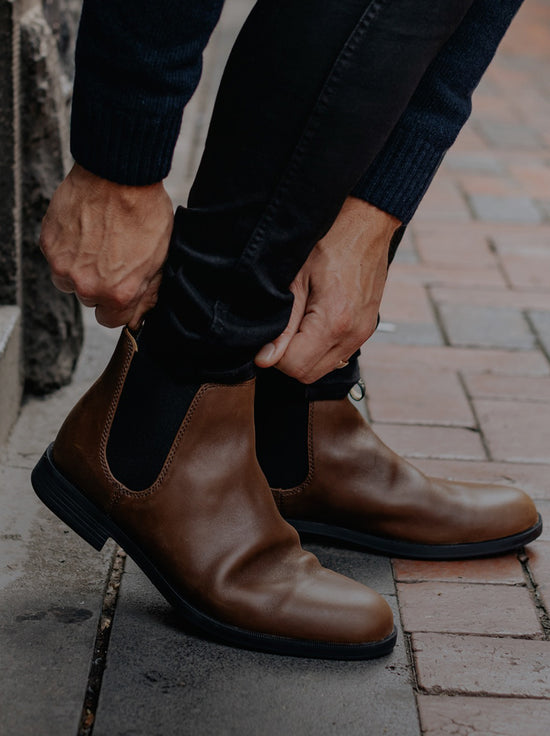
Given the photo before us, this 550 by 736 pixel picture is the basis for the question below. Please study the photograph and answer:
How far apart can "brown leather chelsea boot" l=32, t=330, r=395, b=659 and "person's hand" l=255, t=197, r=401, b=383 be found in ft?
0.22

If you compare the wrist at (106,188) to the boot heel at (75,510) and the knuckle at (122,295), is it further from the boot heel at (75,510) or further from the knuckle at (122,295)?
the boot heel at (75,510)

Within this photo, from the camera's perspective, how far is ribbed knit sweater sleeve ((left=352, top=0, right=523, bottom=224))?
1083 millimetres

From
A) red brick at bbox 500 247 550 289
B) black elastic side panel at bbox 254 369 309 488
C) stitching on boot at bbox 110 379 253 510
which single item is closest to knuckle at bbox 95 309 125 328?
stitching on boot at bbox 110 379 253 510

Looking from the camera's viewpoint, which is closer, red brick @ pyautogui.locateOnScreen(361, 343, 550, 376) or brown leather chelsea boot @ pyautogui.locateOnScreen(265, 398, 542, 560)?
brown leather chelsea boot @ pyautogui.locateOnScreen(265, 398, 542, 560)

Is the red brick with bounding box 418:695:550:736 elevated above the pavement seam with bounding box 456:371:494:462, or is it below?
above

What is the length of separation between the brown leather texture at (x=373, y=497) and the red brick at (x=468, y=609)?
0.26 feet

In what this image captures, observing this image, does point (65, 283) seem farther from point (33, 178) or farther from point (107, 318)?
point (33, 178)

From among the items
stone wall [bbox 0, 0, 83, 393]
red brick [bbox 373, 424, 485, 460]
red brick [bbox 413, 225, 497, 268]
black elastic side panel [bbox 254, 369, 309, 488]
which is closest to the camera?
black elastic side panel [bbox 254, 369, 309, 488]

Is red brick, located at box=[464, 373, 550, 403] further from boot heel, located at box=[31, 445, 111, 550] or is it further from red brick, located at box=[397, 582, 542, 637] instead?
boot heel, located at box=[31, 445, 111, 550]

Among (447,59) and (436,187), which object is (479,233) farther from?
(447,59)

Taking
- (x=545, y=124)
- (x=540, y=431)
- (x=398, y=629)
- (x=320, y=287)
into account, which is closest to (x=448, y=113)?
(x=320, y=287)

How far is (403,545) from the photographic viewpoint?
1272 mm

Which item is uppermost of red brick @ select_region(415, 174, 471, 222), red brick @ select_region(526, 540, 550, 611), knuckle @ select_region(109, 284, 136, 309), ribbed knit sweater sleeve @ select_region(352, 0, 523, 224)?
ribbed knit sweater sleeve @ select_region(352, 0, 523, 224)

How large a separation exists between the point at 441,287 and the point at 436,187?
79cm
